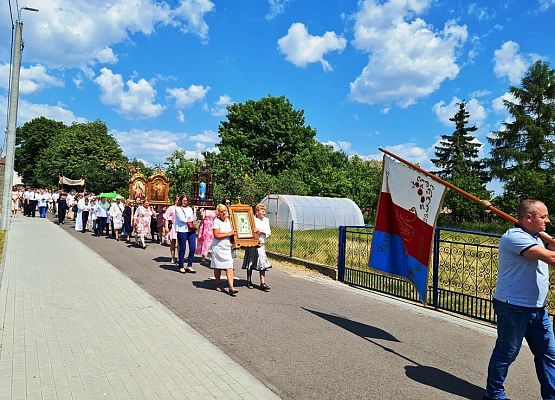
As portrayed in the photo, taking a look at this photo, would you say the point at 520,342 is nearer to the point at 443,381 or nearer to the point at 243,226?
the point at 443,381

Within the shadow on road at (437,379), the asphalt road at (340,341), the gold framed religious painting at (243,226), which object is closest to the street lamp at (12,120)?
the asphalt road at (340,341)

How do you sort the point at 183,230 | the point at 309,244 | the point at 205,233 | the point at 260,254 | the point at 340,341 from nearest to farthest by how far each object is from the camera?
1. the point at 340,341
2. the point at 260,254
3. the point at 183,230
4. the point at 205,233
5. the point at 309,244

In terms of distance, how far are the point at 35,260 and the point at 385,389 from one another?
34.5 ft

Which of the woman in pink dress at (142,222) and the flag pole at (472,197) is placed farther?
the woman in pink dress at (142,222)

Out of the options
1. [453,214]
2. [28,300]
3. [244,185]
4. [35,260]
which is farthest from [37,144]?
[28,300]

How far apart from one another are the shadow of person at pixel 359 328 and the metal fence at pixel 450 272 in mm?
1910

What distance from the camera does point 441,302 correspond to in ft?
27.9

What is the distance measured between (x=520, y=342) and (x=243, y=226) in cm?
624

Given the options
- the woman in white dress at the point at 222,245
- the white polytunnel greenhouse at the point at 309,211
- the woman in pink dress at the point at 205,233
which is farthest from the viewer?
the white polytunnel greenhouse at the point at 309,211

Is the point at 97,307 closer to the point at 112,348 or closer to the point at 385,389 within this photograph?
the point at 112,348

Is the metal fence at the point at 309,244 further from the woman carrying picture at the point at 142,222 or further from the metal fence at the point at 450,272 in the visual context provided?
the woman carrying picture at the point at 142,222

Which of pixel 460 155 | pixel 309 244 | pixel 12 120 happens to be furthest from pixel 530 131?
pixel 12 120

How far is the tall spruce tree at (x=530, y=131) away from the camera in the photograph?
148 ft

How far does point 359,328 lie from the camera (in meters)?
6.95
